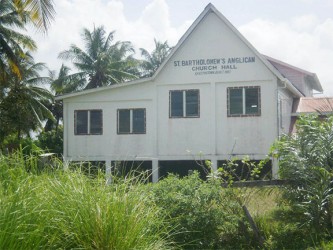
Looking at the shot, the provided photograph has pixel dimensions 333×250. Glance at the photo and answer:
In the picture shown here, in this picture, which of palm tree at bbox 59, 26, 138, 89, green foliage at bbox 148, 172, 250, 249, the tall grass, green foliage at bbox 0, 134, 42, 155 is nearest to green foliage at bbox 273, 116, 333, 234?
green foliage at bbox 148, 172, 250, 249

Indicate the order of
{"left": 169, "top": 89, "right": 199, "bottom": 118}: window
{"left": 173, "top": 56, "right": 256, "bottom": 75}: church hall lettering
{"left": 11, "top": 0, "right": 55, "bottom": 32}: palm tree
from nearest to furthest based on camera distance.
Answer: {"left": 11, "top": 0, "right": 55, "bottom": 32}: palm tree < {"left": 173, "top": 56, "right": 256, "bottom": 75}: church hall lettering < {"left": 169, "top": 89, "right": 199, "bottom": 118}: window

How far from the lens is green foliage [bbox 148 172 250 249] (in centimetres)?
844

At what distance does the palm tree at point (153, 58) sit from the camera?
52.3 m

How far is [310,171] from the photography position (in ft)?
29.3

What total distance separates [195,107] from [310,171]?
13886 millimetres

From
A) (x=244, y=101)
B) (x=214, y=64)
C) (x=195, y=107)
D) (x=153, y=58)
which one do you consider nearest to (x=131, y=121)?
(x=195, y=107)

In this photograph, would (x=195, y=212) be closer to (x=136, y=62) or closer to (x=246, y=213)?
(x=246, y=213)

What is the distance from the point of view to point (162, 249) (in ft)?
21.7

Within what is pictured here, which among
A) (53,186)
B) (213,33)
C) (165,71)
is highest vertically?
(213,33)

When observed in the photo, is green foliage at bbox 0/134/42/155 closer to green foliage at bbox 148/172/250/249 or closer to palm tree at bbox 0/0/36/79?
green foliage at bbox 148/172/250/249

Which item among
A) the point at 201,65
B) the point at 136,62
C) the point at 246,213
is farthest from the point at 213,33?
the point at 136,62

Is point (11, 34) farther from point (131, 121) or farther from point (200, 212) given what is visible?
point (200, 212)

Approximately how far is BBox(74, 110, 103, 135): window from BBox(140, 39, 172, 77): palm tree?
2770 cm

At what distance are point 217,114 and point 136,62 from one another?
24863 millimetres
